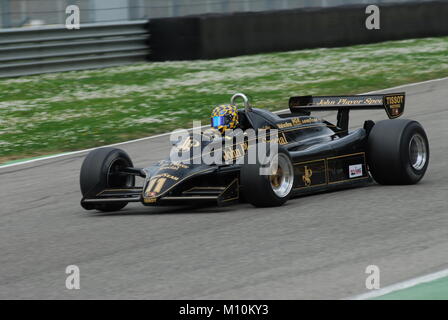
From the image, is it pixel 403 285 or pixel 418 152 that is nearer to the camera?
pixel 403 285

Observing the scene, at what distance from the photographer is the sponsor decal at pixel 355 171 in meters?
9.05

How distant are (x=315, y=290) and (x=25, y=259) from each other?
7.87ft

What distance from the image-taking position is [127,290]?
566 centimetres

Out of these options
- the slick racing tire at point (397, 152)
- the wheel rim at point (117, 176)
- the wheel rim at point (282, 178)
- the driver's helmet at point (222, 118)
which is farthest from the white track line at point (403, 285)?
the wheel rim at point (117, 176)

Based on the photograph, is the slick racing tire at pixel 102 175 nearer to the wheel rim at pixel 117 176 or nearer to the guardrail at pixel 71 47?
the wheel rim at pixel 117 176

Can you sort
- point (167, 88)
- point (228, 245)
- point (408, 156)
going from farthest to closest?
point (167, 88)
point (408, 156)
point (228, 245)

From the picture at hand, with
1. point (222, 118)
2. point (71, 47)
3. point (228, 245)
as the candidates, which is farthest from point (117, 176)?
point (71, 47)

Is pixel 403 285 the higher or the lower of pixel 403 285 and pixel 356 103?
the lower

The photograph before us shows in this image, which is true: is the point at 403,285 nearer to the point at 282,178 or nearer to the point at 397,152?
the point at 282,178

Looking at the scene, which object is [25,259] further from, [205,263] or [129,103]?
[129,103]

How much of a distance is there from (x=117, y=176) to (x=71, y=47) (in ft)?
36.1

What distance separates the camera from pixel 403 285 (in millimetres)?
5500

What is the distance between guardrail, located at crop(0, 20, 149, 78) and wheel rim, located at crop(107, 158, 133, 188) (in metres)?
9.92

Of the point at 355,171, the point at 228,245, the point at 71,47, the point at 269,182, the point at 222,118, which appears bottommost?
the point at 228,245
